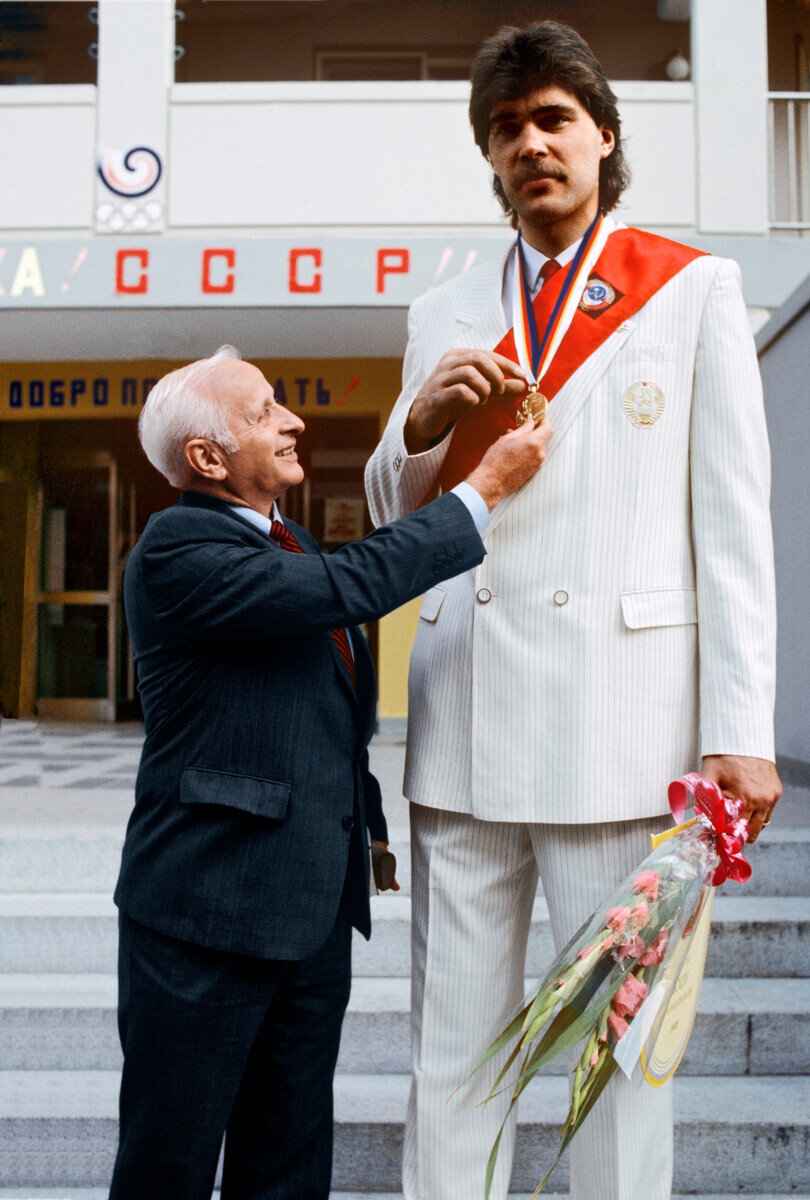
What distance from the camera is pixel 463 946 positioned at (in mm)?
1455

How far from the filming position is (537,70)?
1447 mm

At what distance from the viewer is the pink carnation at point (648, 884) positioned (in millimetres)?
1193

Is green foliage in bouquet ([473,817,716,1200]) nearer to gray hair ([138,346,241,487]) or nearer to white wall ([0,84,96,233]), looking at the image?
gray hair ([138,346,241,487])

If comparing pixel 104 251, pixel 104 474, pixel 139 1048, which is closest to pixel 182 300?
pixel 104 251

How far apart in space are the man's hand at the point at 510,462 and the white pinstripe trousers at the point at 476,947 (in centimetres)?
48

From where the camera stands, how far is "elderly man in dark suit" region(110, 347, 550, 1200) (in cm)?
138

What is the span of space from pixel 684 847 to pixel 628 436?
556mm

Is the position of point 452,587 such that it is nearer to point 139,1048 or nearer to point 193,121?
point 139,1048

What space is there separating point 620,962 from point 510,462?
2.14ft

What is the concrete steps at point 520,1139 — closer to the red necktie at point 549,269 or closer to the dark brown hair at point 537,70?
the red necktie at point 549,269

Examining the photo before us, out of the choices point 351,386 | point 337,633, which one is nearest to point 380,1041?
point 337,633

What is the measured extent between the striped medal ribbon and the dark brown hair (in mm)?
189

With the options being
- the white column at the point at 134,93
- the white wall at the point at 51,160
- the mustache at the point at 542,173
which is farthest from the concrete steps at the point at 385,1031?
the white column at the point at 134,93

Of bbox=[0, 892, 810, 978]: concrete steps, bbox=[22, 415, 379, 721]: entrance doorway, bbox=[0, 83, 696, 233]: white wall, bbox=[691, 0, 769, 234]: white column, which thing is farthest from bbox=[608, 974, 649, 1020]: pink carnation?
bbox=[22, 415, 379, 721]: entrance doorway
